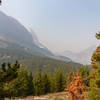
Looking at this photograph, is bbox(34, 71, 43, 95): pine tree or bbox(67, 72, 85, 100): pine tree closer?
bbox(67, 72, 85, 100): pine tree

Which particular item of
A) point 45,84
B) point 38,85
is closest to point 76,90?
point 38,85

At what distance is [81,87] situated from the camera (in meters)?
9.33

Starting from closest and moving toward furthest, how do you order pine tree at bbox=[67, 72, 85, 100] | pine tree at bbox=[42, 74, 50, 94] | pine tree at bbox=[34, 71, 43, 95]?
pine tree at bbox=[67, 72, 85, 100] < pine tree at bbox=[34, 71, 43, 95] < pine tree at bbox=[42, 74, 50, 94]

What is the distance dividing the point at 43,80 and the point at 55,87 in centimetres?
842

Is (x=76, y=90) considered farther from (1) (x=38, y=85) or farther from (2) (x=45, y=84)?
(2) (x=45, y=84)

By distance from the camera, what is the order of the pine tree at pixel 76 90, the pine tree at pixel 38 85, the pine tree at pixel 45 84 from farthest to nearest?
1. the pine tree at pixel 45 84
2. the pine tree at pixel 38 85
3. the pine tree at pixel 76 90

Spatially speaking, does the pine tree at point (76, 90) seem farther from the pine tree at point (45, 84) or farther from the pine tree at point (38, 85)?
A: the pine tree at point (45, 84)

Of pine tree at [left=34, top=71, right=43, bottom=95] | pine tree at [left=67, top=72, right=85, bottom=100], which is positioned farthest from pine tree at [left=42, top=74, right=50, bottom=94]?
pine tree at [left=67, top=72, right=85, bottom=100]

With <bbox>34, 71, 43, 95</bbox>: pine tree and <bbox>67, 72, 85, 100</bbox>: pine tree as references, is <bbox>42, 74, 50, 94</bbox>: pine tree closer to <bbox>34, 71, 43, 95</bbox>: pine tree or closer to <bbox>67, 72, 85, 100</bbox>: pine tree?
<bbox>34, 71, 43, 95</bbox>: pine tree

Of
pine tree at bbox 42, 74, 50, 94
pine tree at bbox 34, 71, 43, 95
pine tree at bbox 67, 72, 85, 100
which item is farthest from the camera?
pine tree at bbox 42, 74, 50, 94

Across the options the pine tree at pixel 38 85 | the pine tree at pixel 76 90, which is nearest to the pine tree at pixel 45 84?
the pine tree at pixel 38 85

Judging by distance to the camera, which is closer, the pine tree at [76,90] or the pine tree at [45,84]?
the pine tree at [76,90]

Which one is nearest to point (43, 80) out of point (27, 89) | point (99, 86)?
point (27, 89)

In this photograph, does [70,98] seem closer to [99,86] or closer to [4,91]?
[4,91]
